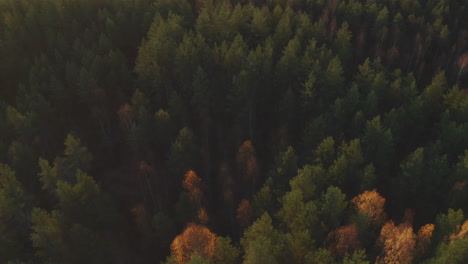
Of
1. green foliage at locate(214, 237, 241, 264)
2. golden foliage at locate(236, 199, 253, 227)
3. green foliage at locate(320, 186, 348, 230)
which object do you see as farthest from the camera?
golden foliage at locate(236, 199, 253, 227)

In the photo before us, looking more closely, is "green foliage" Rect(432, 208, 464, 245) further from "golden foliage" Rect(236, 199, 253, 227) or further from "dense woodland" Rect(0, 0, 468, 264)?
"golden foliage" Rect(236, 199, 253, 227)

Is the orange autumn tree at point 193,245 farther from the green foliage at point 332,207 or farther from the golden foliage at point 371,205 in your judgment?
the golden foliage at point 371,205

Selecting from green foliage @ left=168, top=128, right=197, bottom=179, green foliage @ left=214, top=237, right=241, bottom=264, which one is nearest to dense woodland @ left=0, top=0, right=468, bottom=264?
green foliage @ left=214, top=237, right=241, bottom=264

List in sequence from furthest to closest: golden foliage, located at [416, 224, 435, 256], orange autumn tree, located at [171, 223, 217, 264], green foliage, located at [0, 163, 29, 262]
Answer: orange autumn tree, located at [171, 223, 217, 264] < green foliage, located at [0, 163, 29, 262] < golden foliage, located at [416, 224, 435, 256]

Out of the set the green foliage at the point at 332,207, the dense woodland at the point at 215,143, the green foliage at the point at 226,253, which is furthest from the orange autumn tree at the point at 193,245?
the green foliage at the point at 332,207

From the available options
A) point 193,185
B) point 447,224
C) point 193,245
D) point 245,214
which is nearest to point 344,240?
point 447,224
